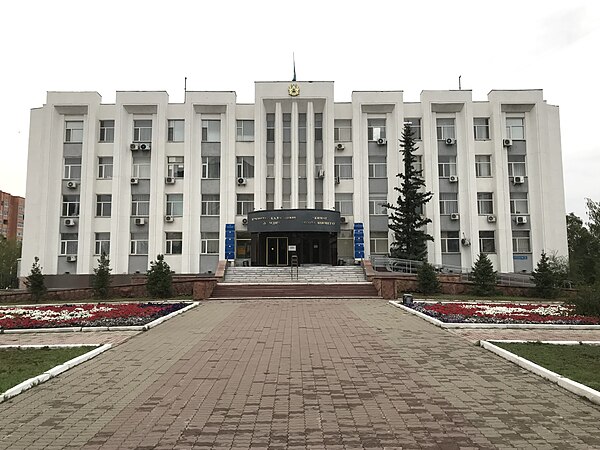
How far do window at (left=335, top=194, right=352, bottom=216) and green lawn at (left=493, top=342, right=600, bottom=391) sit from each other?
22328mm

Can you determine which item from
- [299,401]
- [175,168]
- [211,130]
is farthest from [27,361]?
[211,130]

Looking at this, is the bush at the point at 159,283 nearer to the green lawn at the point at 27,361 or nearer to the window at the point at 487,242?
the green lawn at the point at 27,361

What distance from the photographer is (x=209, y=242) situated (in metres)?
30.8

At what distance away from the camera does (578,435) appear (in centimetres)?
430

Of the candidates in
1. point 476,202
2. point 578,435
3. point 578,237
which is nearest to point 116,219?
point 476,202

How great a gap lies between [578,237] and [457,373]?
132 ft

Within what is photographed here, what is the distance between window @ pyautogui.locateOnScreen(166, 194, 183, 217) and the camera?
3106 centimetres

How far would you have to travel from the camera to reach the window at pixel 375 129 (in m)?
31.7

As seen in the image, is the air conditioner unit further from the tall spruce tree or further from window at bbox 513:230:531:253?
the tall spruce tree

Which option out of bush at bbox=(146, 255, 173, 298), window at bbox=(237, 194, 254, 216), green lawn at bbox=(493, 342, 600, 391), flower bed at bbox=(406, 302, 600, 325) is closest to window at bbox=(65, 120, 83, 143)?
window at bbox=(237, 194, 254, 216)

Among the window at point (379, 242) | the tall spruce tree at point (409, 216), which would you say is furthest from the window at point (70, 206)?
the tall spruce tree at point (409, 216)

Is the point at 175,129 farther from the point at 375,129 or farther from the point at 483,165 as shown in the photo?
the point at 483,165

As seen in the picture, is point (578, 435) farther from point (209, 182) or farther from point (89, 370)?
point (209, 182)

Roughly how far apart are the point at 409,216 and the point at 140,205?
16.6 meters
